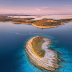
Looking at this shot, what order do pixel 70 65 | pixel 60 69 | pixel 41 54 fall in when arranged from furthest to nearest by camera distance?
1. pixel 41 54
2. pixel 70 65
3. pixel 60 69

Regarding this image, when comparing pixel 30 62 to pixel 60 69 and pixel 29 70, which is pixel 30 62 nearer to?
pixel 29 70

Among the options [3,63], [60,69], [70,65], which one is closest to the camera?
[60,69]

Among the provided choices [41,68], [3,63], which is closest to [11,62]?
[3,63]

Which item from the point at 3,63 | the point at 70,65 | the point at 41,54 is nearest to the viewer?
the point at 70,65

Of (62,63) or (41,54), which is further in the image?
(41,54)

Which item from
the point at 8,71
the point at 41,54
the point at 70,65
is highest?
the point at 41,54

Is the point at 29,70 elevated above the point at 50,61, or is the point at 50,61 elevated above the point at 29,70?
the point at 50,61

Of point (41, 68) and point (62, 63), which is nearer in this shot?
point (41, 68)

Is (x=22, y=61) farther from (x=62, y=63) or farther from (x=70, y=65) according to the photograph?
(x=70, y=65)

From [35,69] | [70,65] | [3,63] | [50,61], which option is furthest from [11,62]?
[70,65]
